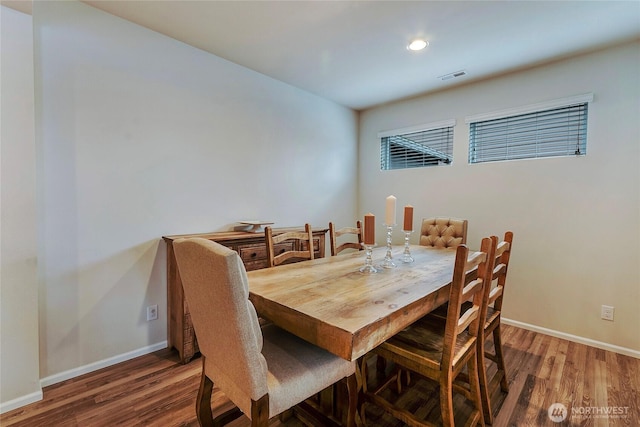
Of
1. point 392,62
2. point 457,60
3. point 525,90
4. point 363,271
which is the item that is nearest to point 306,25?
point 392,62

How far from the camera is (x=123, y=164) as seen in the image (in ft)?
7.12

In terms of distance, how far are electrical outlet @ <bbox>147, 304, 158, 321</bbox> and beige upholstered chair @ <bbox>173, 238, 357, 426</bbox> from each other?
124 cm

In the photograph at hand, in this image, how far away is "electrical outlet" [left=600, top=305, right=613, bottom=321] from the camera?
2.45 m

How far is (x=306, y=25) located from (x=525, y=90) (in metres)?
2.18

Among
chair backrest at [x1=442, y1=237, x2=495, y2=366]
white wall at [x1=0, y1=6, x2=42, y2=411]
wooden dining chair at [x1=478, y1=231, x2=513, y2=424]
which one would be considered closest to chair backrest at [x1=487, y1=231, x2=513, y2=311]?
wooden dining chair at [x1=478, y1=231, x2=513, y2=424]

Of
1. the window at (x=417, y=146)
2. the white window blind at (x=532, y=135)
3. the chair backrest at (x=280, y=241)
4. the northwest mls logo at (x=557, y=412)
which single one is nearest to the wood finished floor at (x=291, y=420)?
the northwest mls logo at (x=557, y=412)

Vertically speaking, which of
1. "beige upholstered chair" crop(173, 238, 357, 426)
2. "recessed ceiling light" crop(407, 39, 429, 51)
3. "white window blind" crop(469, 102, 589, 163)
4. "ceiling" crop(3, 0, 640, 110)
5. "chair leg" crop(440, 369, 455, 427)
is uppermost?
"ceiling" crop(3, 0, 640, 110)

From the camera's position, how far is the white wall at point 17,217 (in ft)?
5.24

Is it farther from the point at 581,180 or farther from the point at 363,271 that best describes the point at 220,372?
the point at 581,180

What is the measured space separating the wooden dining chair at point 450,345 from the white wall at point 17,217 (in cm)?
194

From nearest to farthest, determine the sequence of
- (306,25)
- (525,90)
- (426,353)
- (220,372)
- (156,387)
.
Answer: (220,372)
(426,353)
(156,387)
(306,25)
(525,90)

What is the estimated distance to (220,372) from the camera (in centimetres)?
121

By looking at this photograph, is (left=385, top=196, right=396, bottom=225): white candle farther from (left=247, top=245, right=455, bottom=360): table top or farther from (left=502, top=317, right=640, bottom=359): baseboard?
(left=502, top=317, right=640, bottom=359): baseboard

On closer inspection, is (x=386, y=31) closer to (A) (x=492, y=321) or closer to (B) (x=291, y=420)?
(A) (x=492, y=321)
